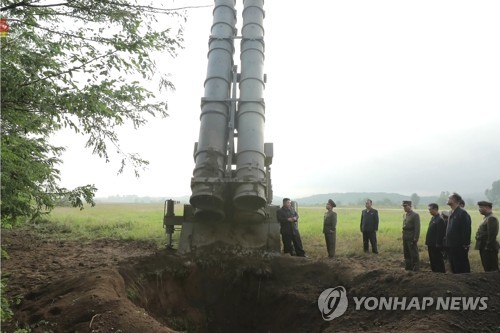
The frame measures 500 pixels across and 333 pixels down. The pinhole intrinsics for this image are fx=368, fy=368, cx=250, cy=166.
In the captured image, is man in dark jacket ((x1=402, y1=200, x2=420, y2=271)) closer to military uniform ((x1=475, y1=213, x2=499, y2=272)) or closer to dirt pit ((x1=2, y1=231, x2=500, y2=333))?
dirt pit ((x1=2, y1=231, x2=500, y2=333))

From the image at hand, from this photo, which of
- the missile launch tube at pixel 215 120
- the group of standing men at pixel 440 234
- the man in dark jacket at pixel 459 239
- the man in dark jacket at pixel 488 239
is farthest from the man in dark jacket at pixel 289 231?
the man in dark jacket at pixel 488 239

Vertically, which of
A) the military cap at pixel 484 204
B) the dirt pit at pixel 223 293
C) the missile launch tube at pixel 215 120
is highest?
the missile launch tube at pixel 215 120

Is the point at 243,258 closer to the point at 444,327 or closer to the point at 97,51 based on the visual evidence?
the point at 444,327

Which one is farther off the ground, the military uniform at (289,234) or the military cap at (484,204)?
the military cap at (484,204)

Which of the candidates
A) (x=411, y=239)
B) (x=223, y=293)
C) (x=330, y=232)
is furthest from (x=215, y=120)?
(x=411, y=239)

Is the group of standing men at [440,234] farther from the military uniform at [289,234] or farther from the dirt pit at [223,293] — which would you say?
the dirt pit at [223,293]

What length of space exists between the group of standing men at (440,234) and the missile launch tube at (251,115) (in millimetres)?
1972

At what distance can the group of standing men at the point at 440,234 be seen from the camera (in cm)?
606

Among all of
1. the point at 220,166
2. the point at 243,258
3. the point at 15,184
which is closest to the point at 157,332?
the point at 15,184

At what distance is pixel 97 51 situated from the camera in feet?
12.0

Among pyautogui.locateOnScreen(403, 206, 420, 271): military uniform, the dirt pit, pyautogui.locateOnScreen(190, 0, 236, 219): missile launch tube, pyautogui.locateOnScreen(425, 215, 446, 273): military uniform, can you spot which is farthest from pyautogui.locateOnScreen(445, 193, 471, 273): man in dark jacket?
pyautogui.locateOnScreen(190, 0, 236, 219): missile launch tube

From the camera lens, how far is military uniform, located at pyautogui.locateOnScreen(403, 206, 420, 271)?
7758 mm

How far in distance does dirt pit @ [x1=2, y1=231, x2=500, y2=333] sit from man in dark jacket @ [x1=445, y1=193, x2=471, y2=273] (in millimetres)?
1085

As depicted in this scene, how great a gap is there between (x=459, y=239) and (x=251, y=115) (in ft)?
14.7
